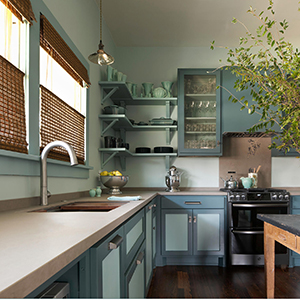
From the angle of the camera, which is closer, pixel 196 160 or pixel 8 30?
pixel 8 30

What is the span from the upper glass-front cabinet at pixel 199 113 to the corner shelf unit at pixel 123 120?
0.51ft

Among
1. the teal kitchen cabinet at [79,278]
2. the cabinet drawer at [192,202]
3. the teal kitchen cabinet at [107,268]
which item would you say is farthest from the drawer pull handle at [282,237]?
the cabinet drawer at [192,202]

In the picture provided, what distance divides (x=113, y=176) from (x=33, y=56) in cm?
155

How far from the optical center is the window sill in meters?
1.42

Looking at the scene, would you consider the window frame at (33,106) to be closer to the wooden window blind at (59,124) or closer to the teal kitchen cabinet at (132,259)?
the wooden window blind at (59,124)

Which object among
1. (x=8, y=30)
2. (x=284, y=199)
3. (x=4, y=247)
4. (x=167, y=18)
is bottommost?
(x=284, y=199)

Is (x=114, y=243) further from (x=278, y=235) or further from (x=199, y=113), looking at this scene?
(x=199, y=113)

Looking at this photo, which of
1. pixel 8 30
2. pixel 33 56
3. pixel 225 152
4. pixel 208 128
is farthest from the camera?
pixel 225 152

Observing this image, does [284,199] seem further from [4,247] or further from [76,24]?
[4,247]

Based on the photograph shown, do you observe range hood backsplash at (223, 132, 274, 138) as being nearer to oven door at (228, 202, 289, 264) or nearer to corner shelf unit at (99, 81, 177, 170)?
corner shelf unit at (99, 81, 177, 170)

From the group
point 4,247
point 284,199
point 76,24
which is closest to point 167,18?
point 76,24

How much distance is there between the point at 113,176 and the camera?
3027 mm

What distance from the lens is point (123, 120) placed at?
3.50 metres

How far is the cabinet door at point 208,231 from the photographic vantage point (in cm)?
343
